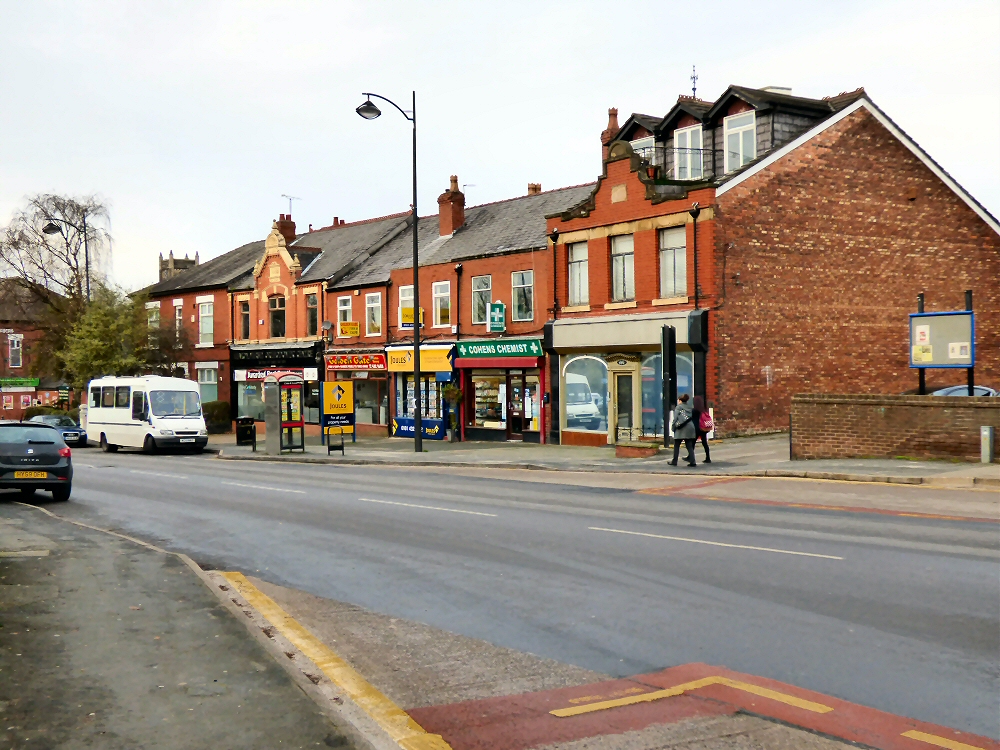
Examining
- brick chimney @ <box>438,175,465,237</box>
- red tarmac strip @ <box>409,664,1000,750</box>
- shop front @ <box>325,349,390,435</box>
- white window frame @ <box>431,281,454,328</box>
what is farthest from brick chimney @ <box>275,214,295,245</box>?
red tarmac strip @ <box>409,664,1000,750</box>

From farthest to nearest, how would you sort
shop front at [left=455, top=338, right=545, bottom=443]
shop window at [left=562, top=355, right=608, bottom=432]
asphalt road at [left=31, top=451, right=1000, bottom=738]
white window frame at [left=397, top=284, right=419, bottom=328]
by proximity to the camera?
white window frame at [left=397, top=284, right=419, bottom=328] → shop front at [left=455, top=338, right=545, bottom=443] → shop window at [left=562, top=355, right=608, bottom=432] → asphalt road at [left=31, top=451, right=1000, bottom=738]

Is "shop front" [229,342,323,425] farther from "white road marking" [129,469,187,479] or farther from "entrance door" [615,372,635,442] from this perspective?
"entrance door" [615,372,635,442]

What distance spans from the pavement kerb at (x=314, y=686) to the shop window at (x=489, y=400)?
26.2 metres

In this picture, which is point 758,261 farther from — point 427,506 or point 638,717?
point 638,717

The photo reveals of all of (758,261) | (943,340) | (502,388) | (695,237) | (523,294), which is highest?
(695,237)

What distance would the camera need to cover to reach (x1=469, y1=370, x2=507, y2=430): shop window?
3556cm

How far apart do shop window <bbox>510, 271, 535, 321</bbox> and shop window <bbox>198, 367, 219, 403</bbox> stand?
22975 millimetres

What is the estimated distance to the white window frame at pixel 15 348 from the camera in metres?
78.6

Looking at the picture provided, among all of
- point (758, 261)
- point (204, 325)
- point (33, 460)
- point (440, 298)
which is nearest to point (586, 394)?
point (758, 261)

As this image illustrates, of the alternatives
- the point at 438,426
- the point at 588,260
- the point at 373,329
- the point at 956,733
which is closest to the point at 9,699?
the point at 956,733

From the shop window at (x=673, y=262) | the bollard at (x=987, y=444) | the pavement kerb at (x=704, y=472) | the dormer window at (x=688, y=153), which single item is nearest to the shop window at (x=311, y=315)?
the pavement kerb at (x=704, y=472)

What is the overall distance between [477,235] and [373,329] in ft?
21.8

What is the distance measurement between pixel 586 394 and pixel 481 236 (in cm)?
906

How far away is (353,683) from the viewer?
6586 millimetres
